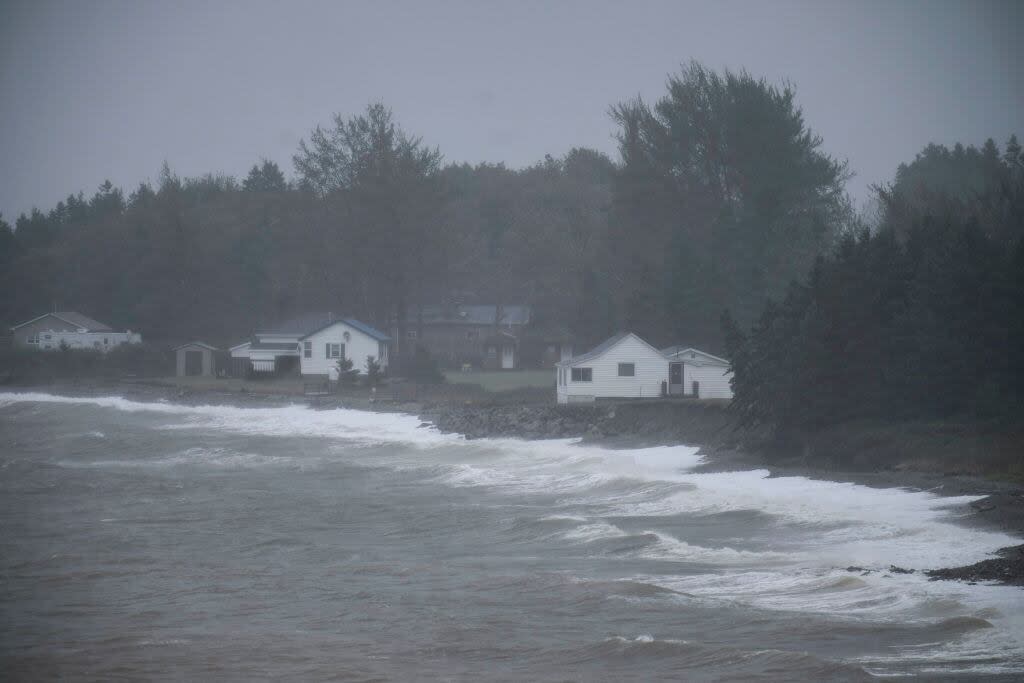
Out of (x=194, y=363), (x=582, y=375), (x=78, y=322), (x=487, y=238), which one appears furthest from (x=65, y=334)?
(x=582, y=375)

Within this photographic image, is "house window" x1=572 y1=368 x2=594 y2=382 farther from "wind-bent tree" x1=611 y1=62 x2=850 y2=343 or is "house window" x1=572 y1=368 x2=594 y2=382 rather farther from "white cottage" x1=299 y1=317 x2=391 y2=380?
"white cottage" x1=299 y1=317 x2=391 y2=380

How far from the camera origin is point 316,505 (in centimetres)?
2603

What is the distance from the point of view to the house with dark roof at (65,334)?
78.5m

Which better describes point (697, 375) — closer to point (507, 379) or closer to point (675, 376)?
point (675, 376)

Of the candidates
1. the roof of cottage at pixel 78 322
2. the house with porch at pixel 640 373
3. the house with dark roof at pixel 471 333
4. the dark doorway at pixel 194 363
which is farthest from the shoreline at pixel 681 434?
the house with dark roof at pixel 471 333

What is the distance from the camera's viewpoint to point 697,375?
4372 centimetres

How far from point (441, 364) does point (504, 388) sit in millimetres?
18152

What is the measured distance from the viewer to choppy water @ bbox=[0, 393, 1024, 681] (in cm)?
1296

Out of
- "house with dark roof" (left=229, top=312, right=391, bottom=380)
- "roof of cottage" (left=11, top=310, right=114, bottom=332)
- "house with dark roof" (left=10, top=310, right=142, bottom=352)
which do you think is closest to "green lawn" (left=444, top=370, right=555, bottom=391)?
"house with dark roof" (left=229, top=312, right=391, bottom=380)

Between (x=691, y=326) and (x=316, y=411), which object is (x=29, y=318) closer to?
(x=316, y=411)

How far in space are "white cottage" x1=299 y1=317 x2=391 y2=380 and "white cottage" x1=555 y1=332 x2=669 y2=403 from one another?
18.8 meters

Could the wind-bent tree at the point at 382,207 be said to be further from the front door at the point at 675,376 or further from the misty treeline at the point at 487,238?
the front door at the point at 675,376

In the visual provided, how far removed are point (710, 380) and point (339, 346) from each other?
25.0 meters

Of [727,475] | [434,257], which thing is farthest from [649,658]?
[434,257]
